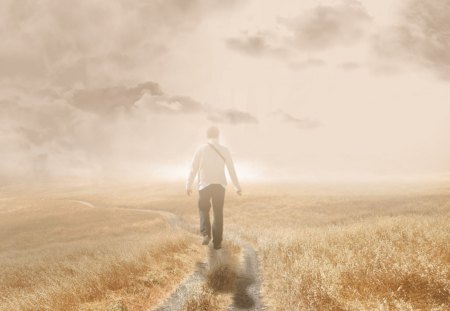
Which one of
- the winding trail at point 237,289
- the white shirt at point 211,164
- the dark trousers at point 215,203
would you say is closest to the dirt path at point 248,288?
the winding trail at point 237,289

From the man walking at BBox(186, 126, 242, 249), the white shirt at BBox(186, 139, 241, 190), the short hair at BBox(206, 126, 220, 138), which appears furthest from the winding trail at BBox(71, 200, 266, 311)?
the short hair at BBox(206, 126, 220, 138)

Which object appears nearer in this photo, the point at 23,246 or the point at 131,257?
the point at 131,257

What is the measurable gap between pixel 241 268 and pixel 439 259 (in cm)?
455

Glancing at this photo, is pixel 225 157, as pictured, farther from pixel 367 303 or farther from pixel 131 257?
pixel 367 303

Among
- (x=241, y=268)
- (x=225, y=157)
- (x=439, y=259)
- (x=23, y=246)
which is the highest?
(x=225, y=157)

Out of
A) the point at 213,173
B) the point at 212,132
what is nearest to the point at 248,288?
the point at 213,173

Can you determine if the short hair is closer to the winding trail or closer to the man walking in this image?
the man walking

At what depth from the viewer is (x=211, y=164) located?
11242 mm

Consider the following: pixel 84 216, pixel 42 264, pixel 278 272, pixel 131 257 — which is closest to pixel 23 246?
pixel 84 216

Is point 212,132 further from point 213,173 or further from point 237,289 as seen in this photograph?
point 237,289

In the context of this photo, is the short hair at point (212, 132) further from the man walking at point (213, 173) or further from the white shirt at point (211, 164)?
the white shirt at point (211, 164)

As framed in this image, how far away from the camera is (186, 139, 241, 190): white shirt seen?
1122 centimetres

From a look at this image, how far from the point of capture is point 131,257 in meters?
9.98

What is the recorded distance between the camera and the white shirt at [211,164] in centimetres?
1122
